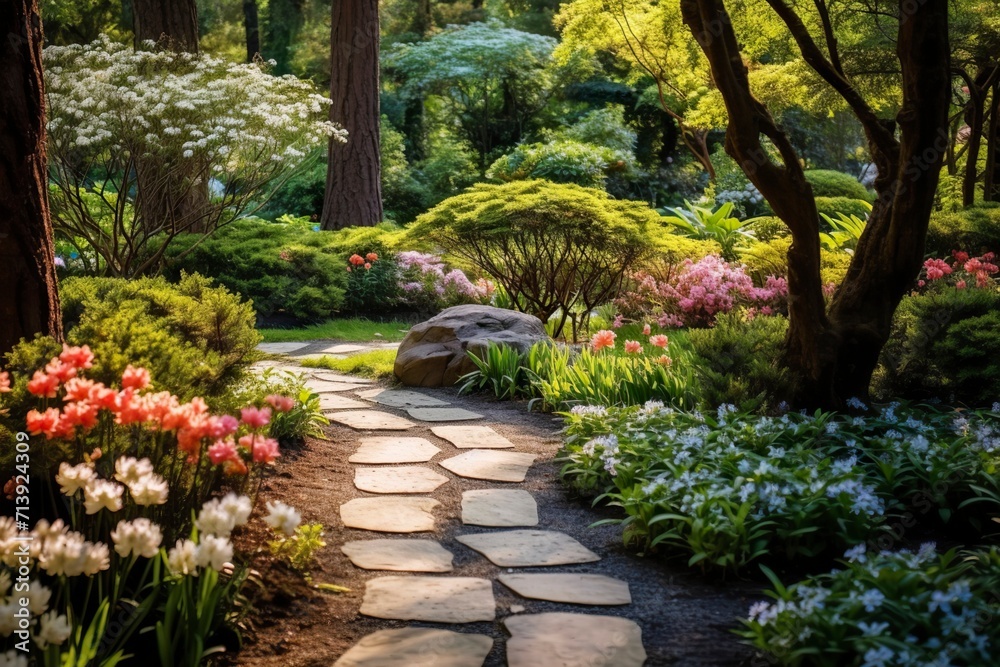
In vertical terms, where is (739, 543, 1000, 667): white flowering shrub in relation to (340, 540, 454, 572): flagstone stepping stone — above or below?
above

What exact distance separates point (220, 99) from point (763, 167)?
4.62 metres

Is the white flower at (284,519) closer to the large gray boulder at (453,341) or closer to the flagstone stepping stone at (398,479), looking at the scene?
the flagstone stepping stone at (398,479)

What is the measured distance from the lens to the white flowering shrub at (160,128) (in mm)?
6628

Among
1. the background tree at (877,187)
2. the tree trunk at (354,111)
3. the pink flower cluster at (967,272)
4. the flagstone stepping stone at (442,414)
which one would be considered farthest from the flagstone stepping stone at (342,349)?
the pink flower cluster at (967,272)

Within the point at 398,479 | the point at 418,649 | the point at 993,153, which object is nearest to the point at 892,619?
the point at 418,649

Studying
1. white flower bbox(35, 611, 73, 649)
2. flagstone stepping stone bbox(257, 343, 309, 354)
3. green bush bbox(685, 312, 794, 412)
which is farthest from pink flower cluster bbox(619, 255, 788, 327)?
white flower bbox(35, 611, 73, 649)

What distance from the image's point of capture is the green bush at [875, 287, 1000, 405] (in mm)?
4703

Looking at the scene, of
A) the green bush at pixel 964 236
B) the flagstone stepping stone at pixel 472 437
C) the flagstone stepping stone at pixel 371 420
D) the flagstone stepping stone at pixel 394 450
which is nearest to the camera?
the flagstone stepping stone at pixel 394 450

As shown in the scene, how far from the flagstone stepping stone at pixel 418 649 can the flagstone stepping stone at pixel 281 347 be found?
207 inches

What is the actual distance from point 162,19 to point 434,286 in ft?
13.4

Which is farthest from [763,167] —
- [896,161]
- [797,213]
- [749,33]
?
[749,33]

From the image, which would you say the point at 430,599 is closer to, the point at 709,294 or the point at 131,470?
the point at 131,470

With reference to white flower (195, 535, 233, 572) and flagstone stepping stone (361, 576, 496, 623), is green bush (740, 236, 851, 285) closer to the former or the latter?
flagstone stepping stone (361, 576, 496, 623)

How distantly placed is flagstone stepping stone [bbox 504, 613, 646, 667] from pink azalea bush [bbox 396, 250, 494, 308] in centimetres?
731
